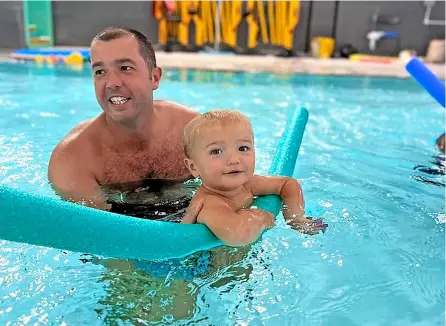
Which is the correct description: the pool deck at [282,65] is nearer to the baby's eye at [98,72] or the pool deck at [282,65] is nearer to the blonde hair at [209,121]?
the baby's eye at [98,72]

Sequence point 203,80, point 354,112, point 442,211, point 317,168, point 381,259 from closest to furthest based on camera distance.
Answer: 1. point 381,259
2. point 442,211
3. point 317,168
4. point 354,112
5. point 203,80

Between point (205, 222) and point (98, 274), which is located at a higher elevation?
point (205, 222)

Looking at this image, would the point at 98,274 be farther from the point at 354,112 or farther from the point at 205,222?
the point at 354,112

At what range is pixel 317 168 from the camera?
153 inches

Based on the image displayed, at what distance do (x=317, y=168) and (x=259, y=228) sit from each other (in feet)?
6.72

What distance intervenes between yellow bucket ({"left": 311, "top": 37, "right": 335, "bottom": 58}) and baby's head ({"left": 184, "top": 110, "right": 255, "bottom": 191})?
8.72 m

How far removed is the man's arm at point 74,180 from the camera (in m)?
2.40

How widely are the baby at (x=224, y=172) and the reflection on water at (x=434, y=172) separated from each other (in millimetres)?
1948

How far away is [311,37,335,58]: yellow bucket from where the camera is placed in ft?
33.7

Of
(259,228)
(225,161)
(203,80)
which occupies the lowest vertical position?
(203,80)

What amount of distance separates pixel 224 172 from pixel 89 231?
63 centimetres

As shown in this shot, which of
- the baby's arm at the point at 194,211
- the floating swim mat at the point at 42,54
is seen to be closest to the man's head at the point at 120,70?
the baby's arm at the point at 194,211

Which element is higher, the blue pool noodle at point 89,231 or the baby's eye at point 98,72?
the baby's eye at point 98,72

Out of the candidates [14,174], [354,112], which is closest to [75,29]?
[354,112]
